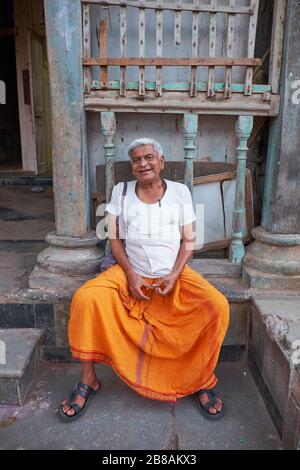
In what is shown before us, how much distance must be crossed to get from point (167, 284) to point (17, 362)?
0.90 metres

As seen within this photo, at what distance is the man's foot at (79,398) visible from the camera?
1979 mm

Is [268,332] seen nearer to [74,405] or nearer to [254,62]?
[74,405]

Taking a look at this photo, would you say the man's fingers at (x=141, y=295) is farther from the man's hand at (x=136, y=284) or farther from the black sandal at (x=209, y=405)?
the black sandal at (x=209, y=405)

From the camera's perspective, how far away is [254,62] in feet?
7.32

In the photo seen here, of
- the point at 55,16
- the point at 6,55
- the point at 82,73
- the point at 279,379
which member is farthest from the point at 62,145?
the point at 6,55

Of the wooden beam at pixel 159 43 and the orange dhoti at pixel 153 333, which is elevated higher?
the wooden beam at pixel 159 43

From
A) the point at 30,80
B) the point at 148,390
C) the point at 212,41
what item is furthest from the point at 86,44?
the point at 30,80

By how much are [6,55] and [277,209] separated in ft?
29.7

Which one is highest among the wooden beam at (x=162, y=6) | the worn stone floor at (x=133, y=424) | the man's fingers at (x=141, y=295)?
the wooden beam at (x=162, y=6)

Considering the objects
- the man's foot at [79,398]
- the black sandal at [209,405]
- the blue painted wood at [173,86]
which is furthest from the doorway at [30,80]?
the black sandal at [209,405]

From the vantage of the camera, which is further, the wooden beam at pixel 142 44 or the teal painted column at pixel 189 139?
the teal painted column at pixel 189 139

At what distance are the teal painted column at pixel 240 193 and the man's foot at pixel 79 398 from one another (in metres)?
1.16

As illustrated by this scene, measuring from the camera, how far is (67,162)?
7.70ft

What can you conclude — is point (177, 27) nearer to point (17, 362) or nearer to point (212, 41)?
point (212, 41)
